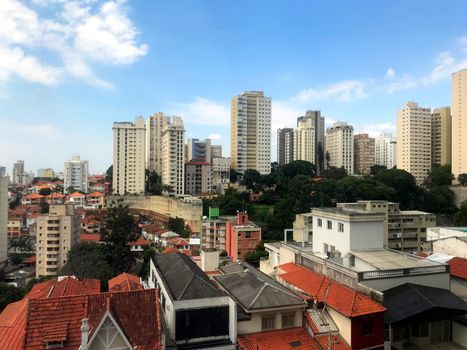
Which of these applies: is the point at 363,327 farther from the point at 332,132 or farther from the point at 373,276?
the point at 332,132

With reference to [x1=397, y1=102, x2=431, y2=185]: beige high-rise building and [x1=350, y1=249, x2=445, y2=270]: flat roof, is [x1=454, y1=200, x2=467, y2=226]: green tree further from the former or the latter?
[x1=397, y1=102, x2=431, y2=185]: beige high-rise building

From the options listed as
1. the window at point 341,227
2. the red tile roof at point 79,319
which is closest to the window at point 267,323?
the red tile roof at point 79,319

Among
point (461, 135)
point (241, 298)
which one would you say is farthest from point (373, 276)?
point (461, 135)

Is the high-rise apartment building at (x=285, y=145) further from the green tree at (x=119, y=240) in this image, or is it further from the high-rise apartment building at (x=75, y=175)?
the green tree at (x=119, y=240)

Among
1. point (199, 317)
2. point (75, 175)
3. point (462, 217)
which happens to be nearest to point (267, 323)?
point (199, 317)

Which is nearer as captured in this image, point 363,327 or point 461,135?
point 363,327

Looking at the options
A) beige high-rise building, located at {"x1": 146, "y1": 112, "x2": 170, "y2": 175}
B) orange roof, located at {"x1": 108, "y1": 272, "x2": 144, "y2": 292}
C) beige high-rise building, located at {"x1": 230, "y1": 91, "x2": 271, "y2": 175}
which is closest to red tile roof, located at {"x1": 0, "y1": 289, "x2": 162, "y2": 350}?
orange roof, located at {"x1": 108, "y1": 272, "x2": 144, "y2": 292}

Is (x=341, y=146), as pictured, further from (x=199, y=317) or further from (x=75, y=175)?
(x=199, y=317)
